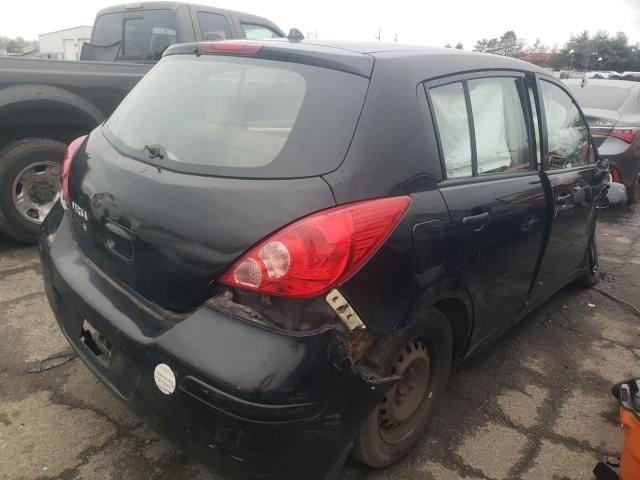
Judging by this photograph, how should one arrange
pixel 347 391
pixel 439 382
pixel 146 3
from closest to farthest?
pixel 347 391 → pixel 439 382 → pixel 146 3

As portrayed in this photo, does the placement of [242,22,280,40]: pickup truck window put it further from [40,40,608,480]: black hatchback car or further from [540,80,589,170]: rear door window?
[540,80,589,170]: rear door window

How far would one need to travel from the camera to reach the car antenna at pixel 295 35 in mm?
2521

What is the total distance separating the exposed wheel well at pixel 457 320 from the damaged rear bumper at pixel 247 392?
2.02 ft

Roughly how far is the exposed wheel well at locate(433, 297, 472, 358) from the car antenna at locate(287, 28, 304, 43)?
1.41 meters

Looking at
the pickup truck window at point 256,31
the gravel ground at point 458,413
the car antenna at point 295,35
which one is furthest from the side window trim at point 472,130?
the pickup truck window at point 256,31

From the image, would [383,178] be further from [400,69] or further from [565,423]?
[565,423]

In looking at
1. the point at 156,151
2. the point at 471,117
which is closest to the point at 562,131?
the point at 471,117

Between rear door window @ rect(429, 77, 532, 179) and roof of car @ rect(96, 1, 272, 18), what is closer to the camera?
rear door window @ rect(429, 77, 532, 179)

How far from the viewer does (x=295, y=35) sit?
268 cm

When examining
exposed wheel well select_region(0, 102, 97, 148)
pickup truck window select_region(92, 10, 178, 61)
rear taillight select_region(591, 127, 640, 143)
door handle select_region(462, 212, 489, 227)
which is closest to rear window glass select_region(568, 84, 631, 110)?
rear taillight select_region(591, 127, 640, 143)

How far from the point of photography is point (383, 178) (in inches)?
73.2

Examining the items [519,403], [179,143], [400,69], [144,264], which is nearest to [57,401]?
[144,264]

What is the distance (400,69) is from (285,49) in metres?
0.48

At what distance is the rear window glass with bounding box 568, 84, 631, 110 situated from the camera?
7191 mm
